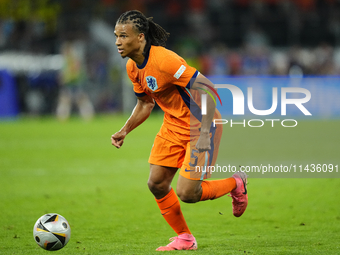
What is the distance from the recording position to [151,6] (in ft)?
81.9

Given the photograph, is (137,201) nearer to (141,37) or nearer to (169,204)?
(169,204)

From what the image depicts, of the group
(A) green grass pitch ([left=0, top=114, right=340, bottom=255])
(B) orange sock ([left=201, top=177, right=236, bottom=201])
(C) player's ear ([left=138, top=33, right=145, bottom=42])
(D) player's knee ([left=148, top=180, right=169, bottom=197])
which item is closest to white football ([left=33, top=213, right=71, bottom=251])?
(A) green grass pitch ([left=0, top=114, right=340, bottom=255])

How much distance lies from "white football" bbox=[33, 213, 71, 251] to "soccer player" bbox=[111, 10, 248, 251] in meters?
0.82

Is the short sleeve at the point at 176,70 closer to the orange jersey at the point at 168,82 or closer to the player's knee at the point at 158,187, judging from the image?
the orange jersey at the point at 168,82

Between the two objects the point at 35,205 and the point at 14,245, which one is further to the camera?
the point at 35,205

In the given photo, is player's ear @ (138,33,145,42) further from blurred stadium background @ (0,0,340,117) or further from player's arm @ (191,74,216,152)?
blurred stadium background @ (0,0,340,117)

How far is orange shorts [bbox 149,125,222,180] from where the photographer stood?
14.1 ft

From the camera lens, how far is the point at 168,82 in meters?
4.21

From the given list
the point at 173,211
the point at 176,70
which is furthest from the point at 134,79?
the point at 173,211

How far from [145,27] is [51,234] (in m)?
1.91

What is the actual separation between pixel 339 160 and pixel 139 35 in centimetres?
670

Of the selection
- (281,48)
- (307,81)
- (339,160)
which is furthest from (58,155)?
(281,48)

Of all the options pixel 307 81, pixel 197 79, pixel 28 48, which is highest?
pixel 28 48

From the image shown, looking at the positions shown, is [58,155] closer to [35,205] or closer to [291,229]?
[35,205]
